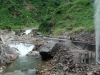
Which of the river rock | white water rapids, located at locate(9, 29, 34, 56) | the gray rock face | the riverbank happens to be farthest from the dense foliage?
the gray rock face

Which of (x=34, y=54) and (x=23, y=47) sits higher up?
(x=23, y=47)

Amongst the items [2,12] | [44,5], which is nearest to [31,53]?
[2,12]

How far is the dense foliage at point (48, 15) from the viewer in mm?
43650

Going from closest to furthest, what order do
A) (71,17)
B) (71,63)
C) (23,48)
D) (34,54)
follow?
(71,63) < (34,54) < (23,48) < (71,17)

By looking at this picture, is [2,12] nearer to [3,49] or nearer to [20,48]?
[20,48]

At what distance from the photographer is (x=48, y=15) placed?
55000 millimetres

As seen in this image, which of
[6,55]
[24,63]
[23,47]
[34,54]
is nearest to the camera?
[24,63]

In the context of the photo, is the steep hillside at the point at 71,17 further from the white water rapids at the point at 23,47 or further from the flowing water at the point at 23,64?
the flowing water at the point at 23,64

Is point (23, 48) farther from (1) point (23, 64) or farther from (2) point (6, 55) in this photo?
(1) point (23, 64)

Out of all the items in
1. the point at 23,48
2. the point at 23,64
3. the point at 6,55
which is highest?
the point at 23,48

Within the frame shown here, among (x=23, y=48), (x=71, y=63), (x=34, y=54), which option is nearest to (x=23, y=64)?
(x=34, y=54)

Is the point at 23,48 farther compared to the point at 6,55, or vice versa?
the point at 23,48

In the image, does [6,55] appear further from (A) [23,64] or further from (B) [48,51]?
(B) [48,51]

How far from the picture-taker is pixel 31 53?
30453mm
